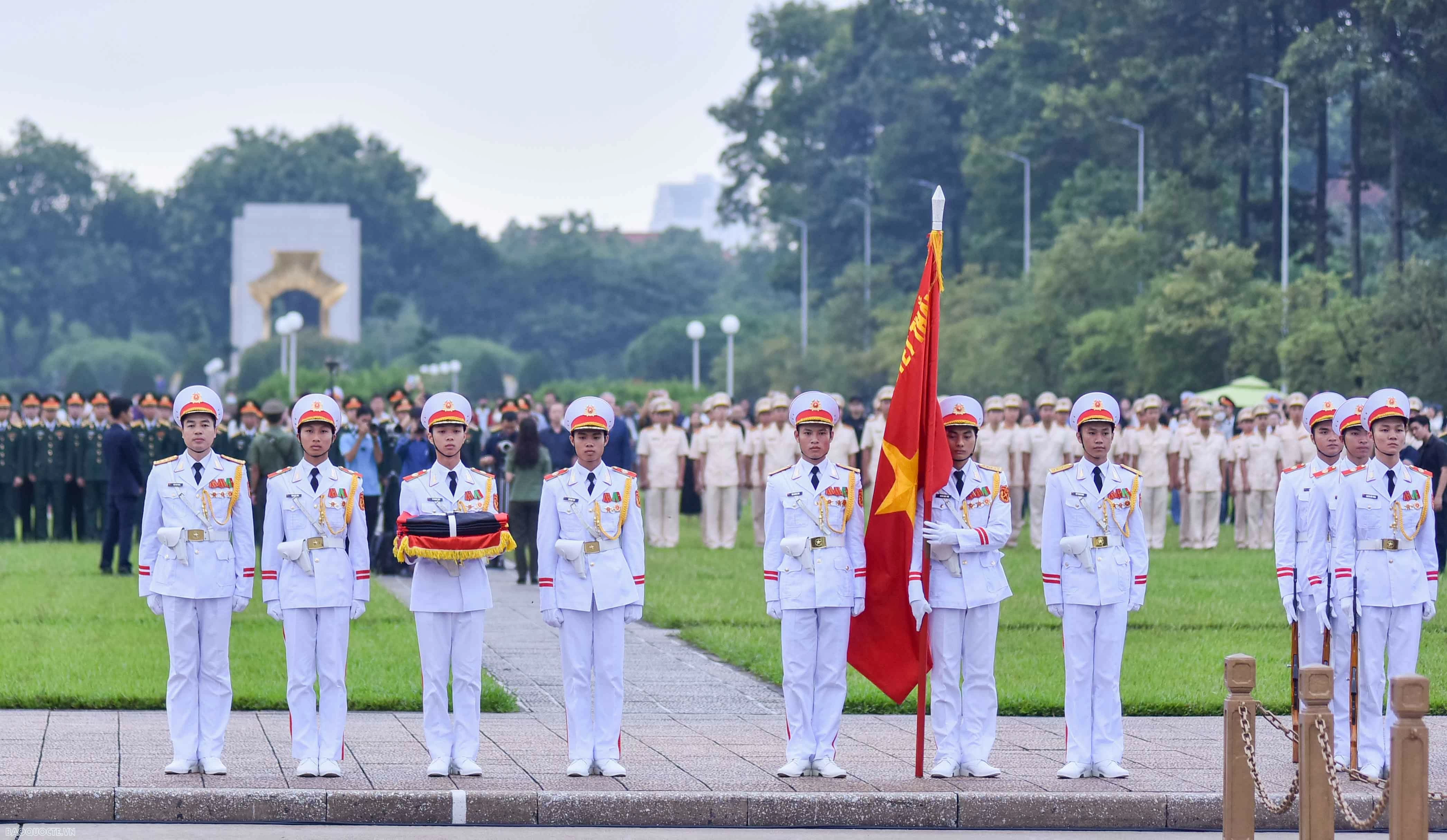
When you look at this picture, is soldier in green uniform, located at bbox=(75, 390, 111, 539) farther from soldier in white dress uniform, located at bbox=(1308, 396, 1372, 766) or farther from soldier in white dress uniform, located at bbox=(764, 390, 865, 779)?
soldier in white dress uniform, located at bbox=(1308, 396, 1372, 766)

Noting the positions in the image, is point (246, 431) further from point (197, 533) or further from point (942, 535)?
point (942, 535)

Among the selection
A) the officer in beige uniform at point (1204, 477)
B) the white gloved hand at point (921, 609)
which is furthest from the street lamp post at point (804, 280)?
the white gloved hand at point (921, 609)

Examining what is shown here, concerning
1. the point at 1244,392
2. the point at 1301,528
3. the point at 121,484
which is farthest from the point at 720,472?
the point at 1244,392

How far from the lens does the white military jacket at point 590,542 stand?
36.7ft

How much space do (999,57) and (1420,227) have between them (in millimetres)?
29700

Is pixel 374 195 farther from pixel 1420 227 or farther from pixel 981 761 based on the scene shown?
pixel 981 761

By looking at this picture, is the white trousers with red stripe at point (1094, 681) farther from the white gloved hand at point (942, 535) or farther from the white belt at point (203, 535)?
the white belt at point (203, 535)

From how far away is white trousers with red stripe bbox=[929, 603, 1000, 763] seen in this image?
11.2m

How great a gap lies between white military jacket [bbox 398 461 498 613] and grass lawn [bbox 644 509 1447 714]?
3.93 meters

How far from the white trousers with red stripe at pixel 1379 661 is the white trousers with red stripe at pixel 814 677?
2918mm

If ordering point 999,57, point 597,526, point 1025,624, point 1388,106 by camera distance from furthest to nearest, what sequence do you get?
1. point 999,57
2. point 1388,106
3. point 1025,624
4. point 597,526

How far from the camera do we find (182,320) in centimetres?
11544

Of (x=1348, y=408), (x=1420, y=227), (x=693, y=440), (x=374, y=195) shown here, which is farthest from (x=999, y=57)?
(x=1348, y=408)

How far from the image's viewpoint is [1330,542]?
11641 millimetres
